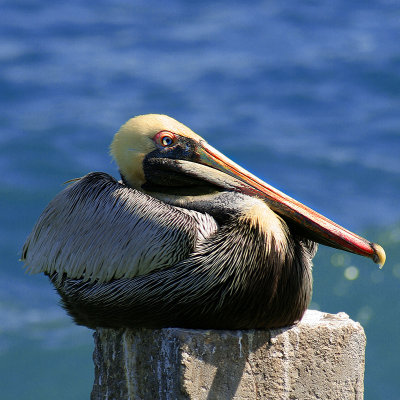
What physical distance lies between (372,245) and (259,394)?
889 mm

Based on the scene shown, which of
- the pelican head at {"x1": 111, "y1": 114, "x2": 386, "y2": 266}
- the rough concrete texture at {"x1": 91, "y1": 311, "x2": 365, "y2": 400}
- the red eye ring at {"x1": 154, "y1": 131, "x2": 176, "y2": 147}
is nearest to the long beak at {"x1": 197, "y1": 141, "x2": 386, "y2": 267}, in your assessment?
the pelican head at {"x1": 111, "y1": 114, "x2": 386, "y2": 266}

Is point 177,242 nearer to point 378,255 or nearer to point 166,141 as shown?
point 166,141

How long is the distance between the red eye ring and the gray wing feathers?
31 cm

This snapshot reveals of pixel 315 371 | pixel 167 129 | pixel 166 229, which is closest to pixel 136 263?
pixel 166 229

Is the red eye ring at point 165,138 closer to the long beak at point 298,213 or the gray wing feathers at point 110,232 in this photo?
the long beak at point 298,213

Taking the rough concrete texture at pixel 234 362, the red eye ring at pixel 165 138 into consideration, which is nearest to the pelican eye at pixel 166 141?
the red eye ring at pixel 165 138

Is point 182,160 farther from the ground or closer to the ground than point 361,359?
farther from the ground

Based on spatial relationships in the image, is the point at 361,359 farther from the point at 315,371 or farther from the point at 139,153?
the point at 139,153

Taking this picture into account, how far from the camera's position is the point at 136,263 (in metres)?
3.89

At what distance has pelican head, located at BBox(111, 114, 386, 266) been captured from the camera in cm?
421

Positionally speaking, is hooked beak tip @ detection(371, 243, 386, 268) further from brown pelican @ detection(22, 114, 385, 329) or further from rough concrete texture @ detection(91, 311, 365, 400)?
rough concrete texture @ detection(91, 311, 365, 400)

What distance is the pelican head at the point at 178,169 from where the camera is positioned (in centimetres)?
421

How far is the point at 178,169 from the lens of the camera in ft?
14.0

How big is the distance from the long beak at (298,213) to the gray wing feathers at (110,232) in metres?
0.34
